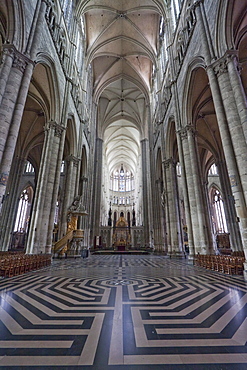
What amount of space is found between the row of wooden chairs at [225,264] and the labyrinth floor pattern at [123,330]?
110 inches

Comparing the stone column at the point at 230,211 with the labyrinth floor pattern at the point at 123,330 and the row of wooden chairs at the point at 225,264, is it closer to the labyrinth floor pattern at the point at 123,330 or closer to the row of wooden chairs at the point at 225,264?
the row of wooden chairs at the point at 225,264

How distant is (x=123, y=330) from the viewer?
219cm

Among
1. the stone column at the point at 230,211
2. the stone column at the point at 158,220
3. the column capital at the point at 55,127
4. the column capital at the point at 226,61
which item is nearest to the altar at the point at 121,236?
the stone column at the point at 158,220

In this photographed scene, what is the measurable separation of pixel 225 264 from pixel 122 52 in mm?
28178

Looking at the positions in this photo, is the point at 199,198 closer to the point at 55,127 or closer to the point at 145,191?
the point at 55,127

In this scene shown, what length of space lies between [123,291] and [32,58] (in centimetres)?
1037

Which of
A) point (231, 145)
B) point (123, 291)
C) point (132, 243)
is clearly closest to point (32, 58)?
point (231, 145)

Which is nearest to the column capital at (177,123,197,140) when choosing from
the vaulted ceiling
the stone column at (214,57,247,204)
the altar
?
the stone column at (214,57,247,204)

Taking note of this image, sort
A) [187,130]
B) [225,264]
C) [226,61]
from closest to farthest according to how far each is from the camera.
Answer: [225,264] < [226,61] < [187,130]

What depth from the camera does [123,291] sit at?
3.93 metres

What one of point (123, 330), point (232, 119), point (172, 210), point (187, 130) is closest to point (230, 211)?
point (172, 210)

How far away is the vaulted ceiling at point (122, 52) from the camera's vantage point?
64.5 feet

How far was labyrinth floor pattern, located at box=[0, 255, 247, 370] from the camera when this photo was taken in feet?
5.31

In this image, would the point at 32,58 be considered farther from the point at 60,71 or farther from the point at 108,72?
the point at 108,72
